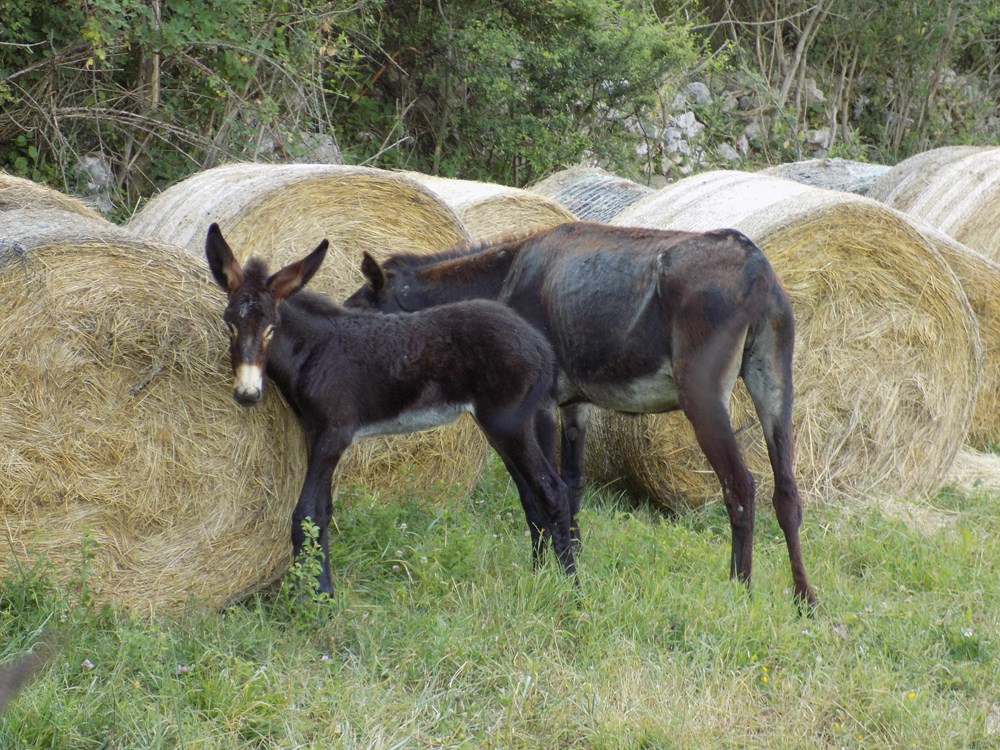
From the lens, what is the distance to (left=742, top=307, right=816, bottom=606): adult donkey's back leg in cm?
510

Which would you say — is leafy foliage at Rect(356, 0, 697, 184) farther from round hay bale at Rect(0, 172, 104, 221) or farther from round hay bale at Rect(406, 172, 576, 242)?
round hay bale at Rect(0, 172, 104, 221)

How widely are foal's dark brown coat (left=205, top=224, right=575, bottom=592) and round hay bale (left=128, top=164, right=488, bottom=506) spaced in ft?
2.45

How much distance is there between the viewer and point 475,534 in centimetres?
534

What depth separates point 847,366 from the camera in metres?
6.65

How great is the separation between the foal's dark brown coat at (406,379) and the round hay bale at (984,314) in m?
3.86

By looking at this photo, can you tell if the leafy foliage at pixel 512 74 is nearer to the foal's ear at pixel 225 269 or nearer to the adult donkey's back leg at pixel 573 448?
the adult donkey's back leg at pixel 573 448

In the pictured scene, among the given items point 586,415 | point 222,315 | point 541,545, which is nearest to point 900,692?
point 541,545

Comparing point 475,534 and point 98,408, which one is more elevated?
point 98,408

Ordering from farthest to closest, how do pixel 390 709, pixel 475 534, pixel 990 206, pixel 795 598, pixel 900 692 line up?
pixel 990 206 < pixel 475 534 < pixel 795 598 < pixel 900 692 < pixel 390 709

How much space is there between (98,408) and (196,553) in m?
0.72

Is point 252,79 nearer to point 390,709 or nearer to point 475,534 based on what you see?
point 475,534

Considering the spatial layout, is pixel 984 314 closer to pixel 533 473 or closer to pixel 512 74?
pixel 533 473

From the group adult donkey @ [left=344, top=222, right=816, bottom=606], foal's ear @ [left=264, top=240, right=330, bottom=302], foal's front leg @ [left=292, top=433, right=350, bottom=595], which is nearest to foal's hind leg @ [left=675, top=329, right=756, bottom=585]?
adult donkey @ [left=344, top=222, right=816, bottom=606]

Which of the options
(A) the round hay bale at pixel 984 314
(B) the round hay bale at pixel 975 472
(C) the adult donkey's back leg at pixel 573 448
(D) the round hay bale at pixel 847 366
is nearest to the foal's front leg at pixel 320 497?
(C) the adult donkey's back leg at pixel 573 448
